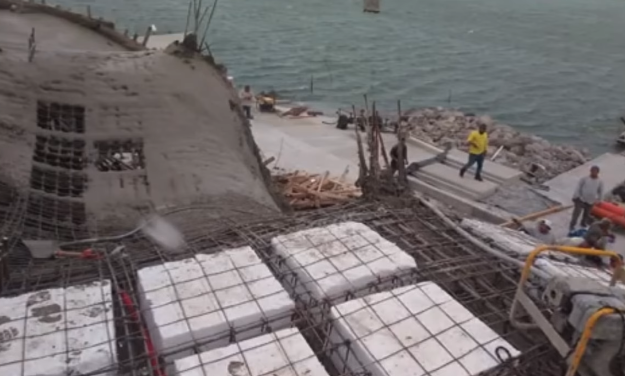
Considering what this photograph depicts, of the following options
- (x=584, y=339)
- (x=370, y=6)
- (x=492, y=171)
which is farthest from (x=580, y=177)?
(x=584, y=339)

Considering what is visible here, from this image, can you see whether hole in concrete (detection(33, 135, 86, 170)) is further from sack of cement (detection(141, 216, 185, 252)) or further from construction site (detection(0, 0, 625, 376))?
sack of cement (detection(141, 216, 185, 252))

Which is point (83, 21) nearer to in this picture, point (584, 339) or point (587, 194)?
point (587, 194)

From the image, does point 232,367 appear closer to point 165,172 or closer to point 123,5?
point 165,172

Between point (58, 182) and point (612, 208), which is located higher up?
point (58, 182)

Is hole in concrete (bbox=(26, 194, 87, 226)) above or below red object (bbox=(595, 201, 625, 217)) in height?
above

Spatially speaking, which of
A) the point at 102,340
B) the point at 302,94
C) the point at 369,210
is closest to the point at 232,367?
the point at 102,340

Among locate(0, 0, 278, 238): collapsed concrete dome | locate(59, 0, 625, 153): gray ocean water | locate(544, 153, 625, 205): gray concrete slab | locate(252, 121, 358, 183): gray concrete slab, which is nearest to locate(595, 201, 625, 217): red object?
locate(544, 153, 625, 205): gray concrete slab
